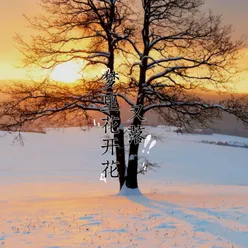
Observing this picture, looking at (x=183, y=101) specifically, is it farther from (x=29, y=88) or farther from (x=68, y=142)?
(x=68, y=142)

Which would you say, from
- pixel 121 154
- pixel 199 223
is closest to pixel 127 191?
pixel 121 154

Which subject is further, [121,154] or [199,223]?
[121,154]

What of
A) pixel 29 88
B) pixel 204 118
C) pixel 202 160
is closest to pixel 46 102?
pixel 29 88

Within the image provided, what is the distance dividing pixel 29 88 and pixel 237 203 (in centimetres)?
953

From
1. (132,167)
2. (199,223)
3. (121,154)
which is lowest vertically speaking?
(199,223)

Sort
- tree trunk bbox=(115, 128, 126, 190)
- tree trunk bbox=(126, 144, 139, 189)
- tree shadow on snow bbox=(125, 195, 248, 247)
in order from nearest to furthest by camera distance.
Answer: tree shadow on snow bbox=(125, 195, 248, 247), tree trunk bbox=(115, 128, 126, 190), tree trunk bbox=(126, 144, 139, 189)

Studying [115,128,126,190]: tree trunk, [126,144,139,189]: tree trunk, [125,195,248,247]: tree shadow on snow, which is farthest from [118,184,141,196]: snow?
[125,195,248,247]: tree shadow on snow

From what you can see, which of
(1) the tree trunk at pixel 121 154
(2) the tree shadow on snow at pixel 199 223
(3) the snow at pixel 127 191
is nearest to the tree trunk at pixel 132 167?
(3) the snow at pixel 127 191

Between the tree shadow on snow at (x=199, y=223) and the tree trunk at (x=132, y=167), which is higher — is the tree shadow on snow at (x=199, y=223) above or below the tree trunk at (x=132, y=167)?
below

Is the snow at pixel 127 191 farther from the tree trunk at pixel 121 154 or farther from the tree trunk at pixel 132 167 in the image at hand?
the tree trunk at pixel 121 154

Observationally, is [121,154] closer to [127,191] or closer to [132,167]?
[132,167]

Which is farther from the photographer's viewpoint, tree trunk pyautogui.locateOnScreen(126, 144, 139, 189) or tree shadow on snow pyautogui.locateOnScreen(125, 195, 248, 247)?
tree trunk pyautogui.locateOnScreen(126, 144, 139, 189)

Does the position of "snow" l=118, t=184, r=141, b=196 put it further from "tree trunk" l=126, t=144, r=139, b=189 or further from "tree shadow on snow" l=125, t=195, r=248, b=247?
"tree shadow on snow" l=125, t=195, r=248, b=247

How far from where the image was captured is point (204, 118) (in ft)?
50.1
